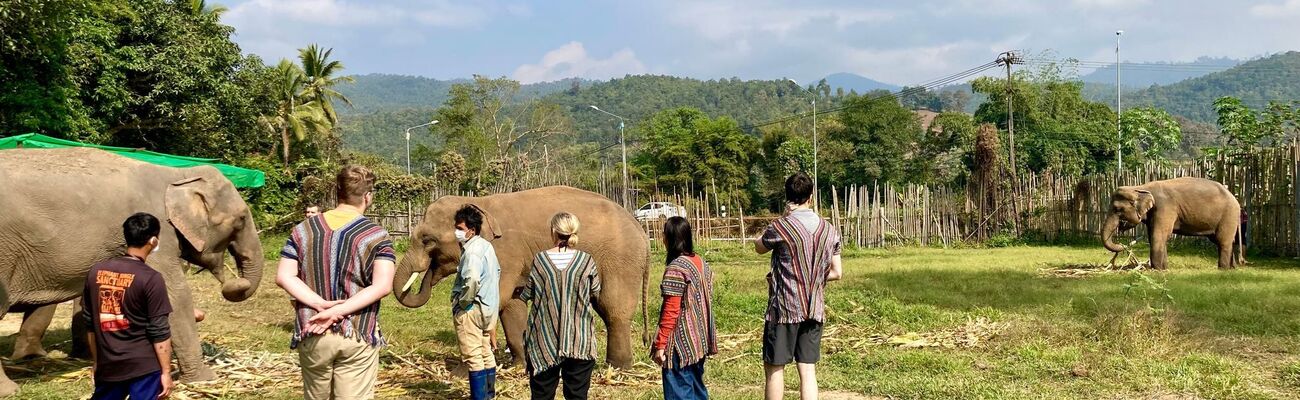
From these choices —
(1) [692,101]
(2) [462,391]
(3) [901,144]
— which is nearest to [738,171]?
(3) [901,144]

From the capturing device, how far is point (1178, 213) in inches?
618

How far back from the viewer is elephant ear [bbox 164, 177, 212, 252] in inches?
310

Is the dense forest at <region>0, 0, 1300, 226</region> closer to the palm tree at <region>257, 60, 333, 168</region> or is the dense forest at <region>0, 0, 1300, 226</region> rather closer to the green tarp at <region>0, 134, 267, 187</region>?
the palm tree at <region>257, 60, 333, 168</region>

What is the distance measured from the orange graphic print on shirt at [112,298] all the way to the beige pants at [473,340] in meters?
2.31

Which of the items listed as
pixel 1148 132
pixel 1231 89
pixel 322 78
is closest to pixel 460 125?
pixel 322 78

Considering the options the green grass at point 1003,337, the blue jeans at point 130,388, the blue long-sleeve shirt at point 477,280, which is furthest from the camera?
the green grass at point 1003,337

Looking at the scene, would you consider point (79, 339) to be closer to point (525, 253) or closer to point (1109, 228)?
point (525, 253)

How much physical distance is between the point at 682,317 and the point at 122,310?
3.03 meters

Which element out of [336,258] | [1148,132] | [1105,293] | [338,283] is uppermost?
[1148,132]

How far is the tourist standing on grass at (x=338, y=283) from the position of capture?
435 centimetres

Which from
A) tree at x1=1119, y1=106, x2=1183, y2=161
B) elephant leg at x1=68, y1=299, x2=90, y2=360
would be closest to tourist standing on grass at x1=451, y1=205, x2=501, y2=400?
elephant leg at x1=68, y1=299, x2=90, y2=360

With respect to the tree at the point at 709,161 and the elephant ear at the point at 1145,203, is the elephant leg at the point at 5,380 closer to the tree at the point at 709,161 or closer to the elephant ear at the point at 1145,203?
the elephant ear at the point at 1145,203

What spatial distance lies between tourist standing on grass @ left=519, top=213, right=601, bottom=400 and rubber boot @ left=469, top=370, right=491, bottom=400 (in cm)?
140

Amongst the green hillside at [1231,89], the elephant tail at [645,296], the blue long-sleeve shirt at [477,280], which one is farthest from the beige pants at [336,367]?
the green hillside at [1231,89]
